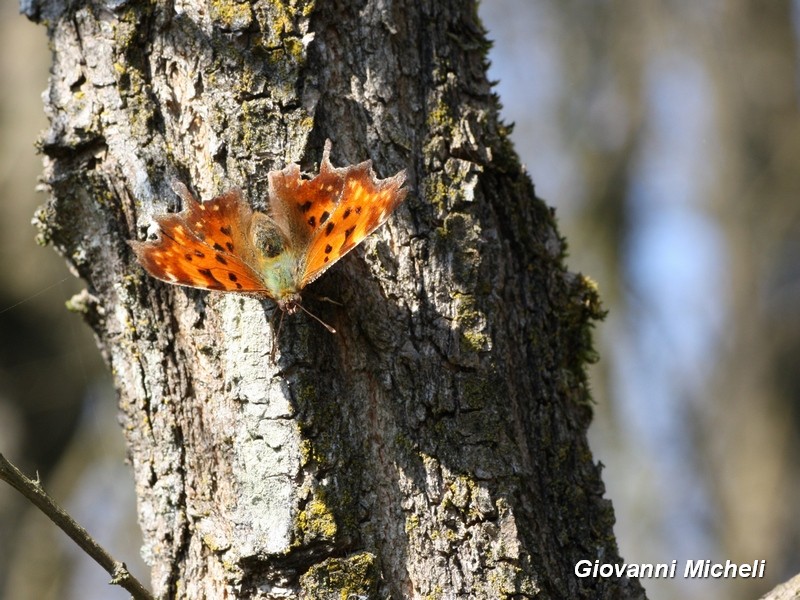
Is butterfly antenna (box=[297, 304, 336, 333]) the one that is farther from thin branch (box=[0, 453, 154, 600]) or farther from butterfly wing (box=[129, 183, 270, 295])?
thin branch (box=[0, 453, 154, 600])

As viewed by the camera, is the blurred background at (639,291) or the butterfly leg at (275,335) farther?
the blurred background at (639,291)

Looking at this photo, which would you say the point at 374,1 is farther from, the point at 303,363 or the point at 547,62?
the point at 547,62

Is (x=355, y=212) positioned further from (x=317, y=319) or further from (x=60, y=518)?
(x=60, y=518)

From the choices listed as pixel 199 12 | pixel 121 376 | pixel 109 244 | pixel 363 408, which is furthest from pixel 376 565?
pixel 199 12

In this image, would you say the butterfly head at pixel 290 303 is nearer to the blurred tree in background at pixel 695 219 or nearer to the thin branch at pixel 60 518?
the thin branch at pixel 60 518

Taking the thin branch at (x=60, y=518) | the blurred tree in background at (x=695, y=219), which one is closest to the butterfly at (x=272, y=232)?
the thin branch at (x=60, y=518)

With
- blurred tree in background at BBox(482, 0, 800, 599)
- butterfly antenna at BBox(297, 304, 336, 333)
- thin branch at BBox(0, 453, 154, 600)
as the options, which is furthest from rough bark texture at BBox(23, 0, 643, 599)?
blurred tree in background at BBox(482, 0, 800, 599)
